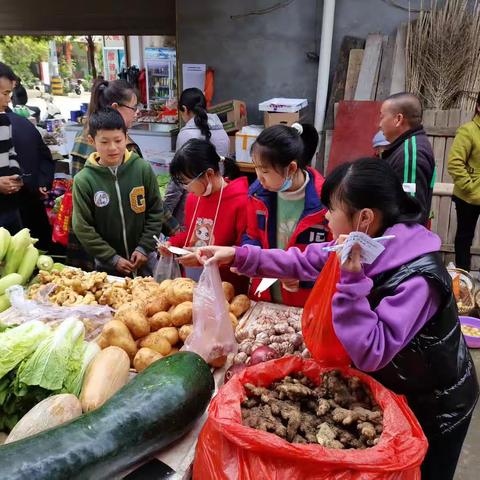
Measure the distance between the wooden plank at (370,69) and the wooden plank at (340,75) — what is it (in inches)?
5.3

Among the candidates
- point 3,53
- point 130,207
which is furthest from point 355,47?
point 3,53

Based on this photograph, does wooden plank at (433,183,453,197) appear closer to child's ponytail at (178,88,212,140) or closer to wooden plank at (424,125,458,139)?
wooden plank at (424,125,458,139)

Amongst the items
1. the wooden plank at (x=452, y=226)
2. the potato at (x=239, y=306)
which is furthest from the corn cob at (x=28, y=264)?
the wooden plank at (x=452, y=226)

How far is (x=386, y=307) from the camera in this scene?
4.53 ft

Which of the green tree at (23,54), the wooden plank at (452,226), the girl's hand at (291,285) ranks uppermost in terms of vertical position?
the green tree at (23,54)

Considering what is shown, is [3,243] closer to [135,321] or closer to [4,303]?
[4,303]

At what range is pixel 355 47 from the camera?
5266mm

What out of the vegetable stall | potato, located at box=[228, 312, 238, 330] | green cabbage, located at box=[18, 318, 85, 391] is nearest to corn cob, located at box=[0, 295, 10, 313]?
the vegetable stall

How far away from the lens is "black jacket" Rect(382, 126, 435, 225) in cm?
340

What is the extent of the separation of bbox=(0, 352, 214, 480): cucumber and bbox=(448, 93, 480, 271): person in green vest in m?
3.84

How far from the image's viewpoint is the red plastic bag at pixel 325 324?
1.57 meters

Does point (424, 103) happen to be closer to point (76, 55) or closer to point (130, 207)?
point (130, 207)

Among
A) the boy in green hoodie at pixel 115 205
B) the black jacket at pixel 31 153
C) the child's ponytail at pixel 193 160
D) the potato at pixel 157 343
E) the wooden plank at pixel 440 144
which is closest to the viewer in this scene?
the potato at pixel 157 343

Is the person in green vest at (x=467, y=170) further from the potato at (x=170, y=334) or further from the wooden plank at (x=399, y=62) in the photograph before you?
the potato at (x=170, y=334)
